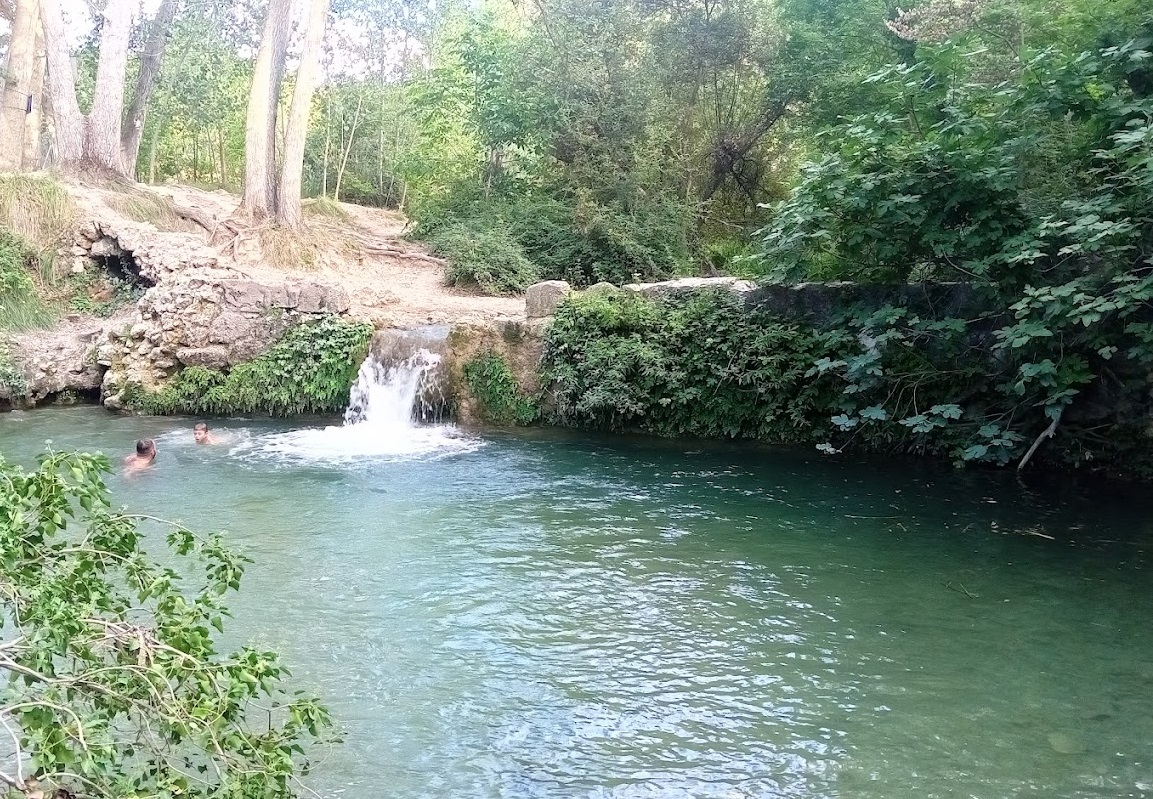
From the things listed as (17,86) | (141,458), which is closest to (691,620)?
(141,458)

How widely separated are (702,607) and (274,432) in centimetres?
702

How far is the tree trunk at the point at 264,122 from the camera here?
16.0 metres

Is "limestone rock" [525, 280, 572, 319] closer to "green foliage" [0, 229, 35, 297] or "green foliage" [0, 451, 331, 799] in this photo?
"green foliage" [0, 229, 35, 297]

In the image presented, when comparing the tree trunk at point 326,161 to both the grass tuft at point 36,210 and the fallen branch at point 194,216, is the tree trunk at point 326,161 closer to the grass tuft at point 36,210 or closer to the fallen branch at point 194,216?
the fallen branch at point 194,216

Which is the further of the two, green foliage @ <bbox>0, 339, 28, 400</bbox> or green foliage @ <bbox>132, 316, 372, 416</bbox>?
green foliage @ <bbox>132, 316, 372, 416</bbox>

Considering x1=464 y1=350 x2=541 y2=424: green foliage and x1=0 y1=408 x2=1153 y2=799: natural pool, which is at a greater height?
x1=464 y1=350 x2=541 y2=424: green foliage

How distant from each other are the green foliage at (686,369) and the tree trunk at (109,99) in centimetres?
1003

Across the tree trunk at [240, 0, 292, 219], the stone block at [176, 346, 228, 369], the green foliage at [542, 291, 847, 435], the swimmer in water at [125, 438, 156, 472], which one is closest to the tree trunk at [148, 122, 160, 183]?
the tree trunk at [240, 0, 292, 219]

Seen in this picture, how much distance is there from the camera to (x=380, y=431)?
38.5 feet

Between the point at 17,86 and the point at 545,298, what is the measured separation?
480 inches

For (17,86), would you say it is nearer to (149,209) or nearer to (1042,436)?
(149,209)

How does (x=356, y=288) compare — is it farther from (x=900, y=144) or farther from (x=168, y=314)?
(x=900, y=144)

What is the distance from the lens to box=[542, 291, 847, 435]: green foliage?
10797 millimetres

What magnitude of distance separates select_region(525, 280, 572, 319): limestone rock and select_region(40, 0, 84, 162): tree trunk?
31.5 ft
